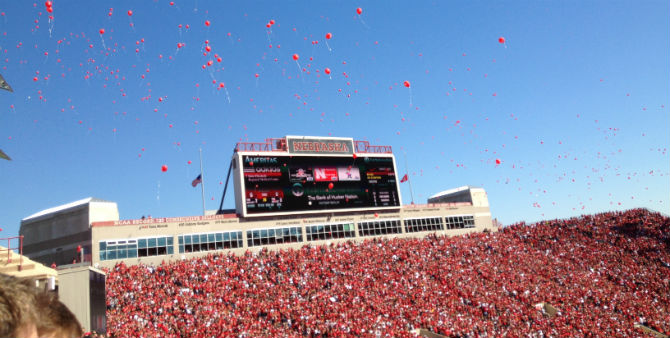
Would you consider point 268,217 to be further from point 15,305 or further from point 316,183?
point 15,305

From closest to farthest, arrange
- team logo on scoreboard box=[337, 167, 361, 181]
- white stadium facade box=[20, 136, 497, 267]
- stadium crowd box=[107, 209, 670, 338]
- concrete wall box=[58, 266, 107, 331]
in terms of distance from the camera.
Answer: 1. concrete wall box=[58, 266, 107, 331]
2. stadium crowd box=[107, 209, 670, 338]
3. white stadium facade box=[20, 136, 497, 267]
4. team logo on scoreboard box=[337, 167, 361, 181]

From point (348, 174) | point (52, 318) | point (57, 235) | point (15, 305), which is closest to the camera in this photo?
point (15, 305)

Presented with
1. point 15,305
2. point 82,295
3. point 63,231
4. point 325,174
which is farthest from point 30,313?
point 63,231

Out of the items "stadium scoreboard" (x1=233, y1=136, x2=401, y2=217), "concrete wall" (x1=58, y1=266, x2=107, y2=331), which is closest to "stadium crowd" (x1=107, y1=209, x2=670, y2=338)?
"concrete wall" (x1=58, y1=266, x2=107, y2=331)

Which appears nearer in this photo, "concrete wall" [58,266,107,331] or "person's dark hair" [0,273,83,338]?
"person's dark hair" [0,273,83,338]

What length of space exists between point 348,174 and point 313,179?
127 inches

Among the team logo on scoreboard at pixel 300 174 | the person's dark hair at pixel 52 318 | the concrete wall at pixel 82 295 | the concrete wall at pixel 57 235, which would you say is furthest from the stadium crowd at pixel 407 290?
the person's dark hair at pixel 52 318

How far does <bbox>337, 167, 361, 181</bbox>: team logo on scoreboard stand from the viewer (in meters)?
35.1

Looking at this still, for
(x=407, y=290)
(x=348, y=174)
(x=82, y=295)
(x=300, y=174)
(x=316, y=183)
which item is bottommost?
(x=407, y=290)

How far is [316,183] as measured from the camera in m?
34.3

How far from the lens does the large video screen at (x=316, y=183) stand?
32312mm

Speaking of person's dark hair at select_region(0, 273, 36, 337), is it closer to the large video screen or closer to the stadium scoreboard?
the stadium scoreboard

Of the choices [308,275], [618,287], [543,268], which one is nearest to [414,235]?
[543,268]

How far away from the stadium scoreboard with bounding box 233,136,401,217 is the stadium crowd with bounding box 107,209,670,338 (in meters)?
3.57
